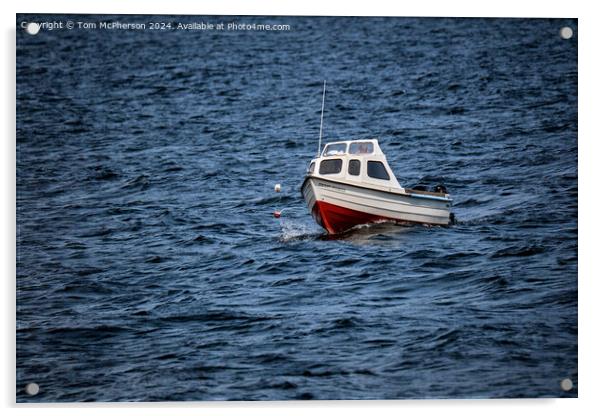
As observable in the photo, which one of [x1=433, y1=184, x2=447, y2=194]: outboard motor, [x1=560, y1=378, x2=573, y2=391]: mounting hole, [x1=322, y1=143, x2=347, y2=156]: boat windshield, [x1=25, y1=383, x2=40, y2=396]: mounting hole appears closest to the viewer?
[x1=25, y1=383, x2=40, y2=396]: mounting hole

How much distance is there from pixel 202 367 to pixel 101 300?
168 centimetres

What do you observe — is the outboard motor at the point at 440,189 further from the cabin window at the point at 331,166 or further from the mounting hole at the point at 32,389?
the mounting hole at the point at 32,389

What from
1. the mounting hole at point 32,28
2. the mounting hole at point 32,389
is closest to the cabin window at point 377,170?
the mounting hole at point 32,28

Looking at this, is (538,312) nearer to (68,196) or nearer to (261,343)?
(261,343)

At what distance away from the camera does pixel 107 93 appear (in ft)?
52.9

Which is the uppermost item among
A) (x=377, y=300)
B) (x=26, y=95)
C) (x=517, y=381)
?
(x=26, y=95)

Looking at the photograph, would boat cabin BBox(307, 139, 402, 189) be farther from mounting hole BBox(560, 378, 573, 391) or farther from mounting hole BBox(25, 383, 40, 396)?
mounting hole BBox(25, 383, 40, 396)

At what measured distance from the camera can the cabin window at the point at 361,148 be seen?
Answer: 738 inches

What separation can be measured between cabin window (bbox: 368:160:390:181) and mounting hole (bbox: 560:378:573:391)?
18.5 feet

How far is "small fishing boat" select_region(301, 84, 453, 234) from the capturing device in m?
19.0

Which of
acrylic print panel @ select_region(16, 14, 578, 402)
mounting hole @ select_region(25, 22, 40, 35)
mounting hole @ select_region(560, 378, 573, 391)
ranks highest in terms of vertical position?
mounting hole @ select_region(25, 22, 40, 35)

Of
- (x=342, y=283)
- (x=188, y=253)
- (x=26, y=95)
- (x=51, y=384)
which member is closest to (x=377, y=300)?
(x=342, y=283)

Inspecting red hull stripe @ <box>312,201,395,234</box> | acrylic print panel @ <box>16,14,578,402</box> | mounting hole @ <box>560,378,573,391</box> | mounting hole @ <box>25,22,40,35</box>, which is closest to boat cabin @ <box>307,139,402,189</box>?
red hull stripe @ <box>312,201,395,234</box>

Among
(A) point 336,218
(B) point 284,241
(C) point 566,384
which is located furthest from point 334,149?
(C) point 566,384
